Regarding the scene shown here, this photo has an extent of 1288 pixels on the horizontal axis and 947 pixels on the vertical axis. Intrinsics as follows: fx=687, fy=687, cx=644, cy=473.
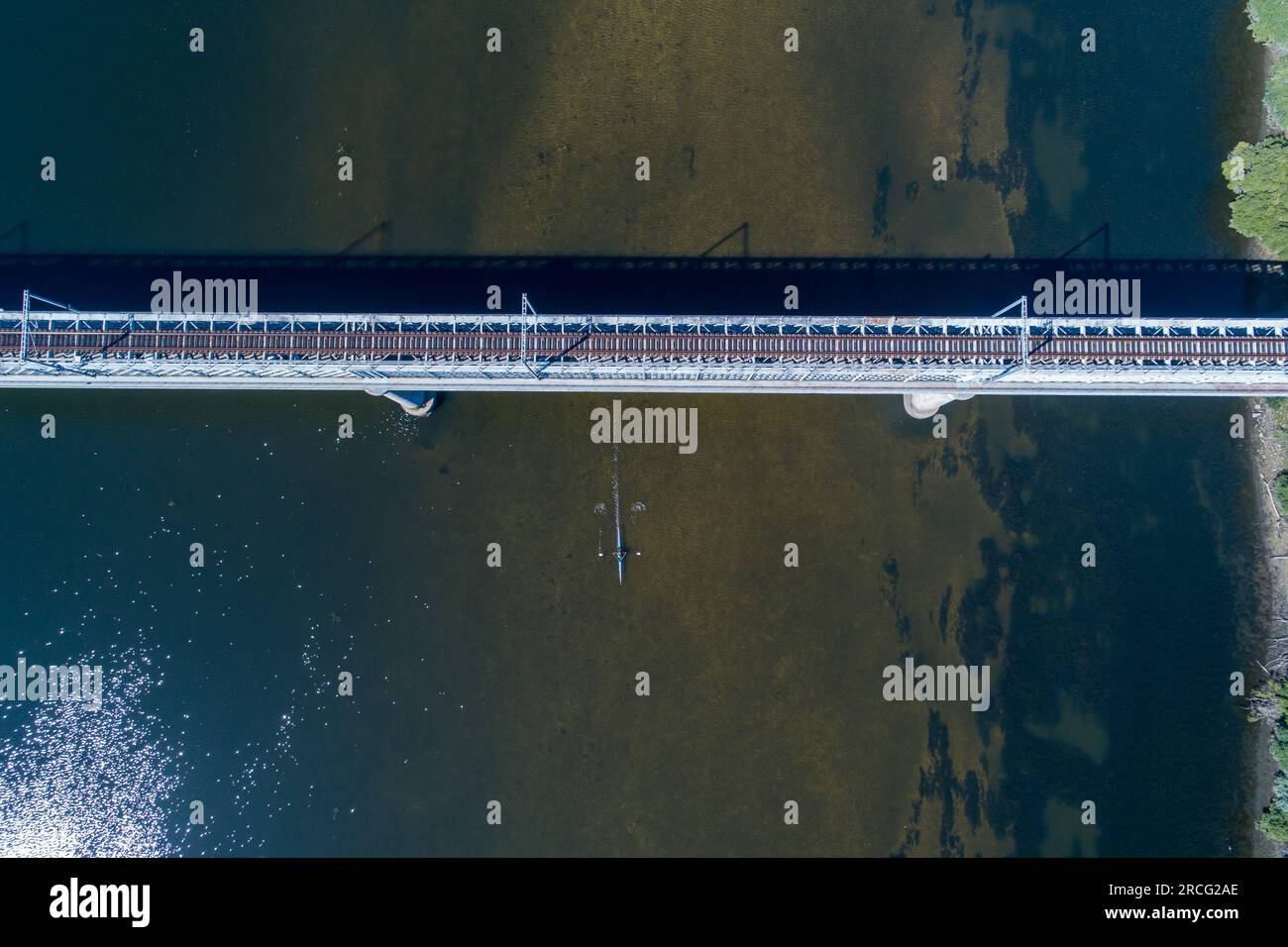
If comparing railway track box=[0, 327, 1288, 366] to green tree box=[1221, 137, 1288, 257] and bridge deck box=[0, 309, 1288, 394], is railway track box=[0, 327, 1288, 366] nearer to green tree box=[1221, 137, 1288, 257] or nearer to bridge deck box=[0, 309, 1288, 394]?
bridge deck box=[0, 309, 1288, 394]

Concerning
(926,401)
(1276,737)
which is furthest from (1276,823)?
(926,401)

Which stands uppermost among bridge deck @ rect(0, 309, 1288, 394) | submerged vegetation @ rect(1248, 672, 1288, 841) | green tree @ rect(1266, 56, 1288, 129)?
green tree @ rect(1266, 56, 1288, 129)

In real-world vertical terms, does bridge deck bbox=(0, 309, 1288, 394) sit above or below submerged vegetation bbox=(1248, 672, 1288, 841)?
above

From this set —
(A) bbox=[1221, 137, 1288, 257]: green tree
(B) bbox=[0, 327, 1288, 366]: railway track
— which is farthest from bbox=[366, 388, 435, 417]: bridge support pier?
(A) bbox=[1221, 137, 1288, 257]: green tree

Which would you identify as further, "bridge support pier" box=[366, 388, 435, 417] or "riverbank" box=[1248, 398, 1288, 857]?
"riverbank" box=[1248, 398, 1288, 857]

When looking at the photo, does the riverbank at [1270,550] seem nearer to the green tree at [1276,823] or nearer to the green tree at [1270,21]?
the green tree at [1276,823]

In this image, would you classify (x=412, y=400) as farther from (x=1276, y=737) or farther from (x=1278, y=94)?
(x=1278, y=94)
